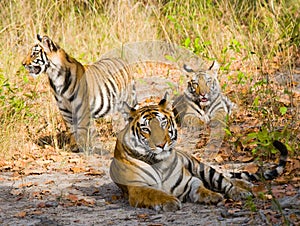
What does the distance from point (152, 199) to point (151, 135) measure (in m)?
0.51

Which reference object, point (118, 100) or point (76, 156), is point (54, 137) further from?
point (118, 100)

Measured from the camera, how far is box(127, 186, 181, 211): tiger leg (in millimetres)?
4504

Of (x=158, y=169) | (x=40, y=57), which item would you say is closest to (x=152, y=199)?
(x=158, y=169)

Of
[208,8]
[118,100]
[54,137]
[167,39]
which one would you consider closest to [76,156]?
[54,137]

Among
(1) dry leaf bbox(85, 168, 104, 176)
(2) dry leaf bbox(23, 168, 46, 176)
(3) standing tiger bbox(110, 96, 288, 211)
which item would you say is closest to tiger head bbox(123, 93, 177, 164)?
(3) standing tiger bbox(110, 96, 288, 211)

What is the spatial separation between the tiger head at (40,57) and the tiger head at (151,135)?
105 inches

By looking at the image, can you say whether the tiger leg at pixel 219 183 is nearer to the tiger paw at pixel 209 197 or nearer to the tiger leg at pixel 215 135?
the tiger paw at pixel 209 197

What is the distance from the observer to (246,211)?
4.36 meters

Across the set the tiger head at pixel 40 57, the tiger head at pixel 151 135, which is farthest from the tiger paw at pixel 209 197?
the tiger head at pixel 40 57

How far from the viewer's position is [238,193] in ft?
15.5

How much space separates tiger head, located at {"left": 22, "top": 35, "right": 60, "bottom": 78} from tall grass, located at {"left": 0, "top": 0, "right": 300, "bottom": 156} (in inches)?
33.1

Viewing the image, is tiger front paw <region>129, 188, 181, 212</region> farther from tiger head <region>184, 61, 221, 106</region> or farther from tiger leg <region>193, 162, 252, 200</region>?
tiger head <region>184, 61, 221, 106</region>

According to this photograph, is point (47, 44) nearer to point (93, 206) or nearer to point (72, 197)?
point (72, 197)

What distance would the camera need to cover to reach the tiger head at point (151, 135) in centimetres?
481
